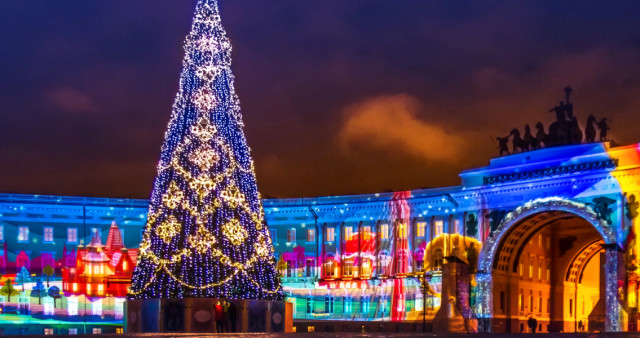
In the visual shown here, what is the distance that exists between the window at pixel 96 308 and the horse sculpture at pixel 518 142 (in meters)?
30.0

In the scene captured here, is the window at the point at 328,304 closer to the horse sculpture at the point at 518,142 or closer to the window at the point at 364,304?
the window at the point at 364,304

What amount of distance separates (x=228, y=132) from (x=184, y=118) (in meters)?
1.91

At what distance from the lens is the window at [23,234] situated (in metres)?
69.5

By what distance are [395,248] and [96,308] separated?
21131mm

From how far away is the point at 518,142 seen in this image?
63.6 metres

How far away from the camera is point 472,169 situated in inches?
2584

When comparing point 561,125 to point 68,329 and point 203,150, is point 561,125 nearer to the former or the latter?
point 203,150

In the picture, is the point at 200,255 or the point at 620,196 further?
the point at 620,196

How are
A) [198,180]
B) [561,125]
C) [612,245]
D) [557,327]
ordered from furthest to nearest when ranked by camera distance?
[557,327], [561,125], [612,245], [198,180]

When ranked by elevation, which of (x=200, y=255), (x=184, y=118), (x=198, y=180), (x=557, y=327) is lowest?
(x=557, y=327)

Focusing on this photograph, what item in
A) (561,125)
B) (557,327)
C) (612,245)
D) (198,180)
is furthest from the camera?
(557,327)

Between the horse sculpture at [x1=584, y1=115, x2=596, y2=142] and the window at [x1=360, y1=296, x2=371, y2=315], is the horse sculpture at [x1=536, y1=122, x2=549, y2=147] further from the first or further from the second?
the window at [x1=360, y1=296, x2=371, y2=315]

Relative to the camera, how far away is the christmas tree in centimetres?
4003

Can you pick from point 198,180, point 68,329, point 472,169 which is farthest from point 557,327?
point 198,180
